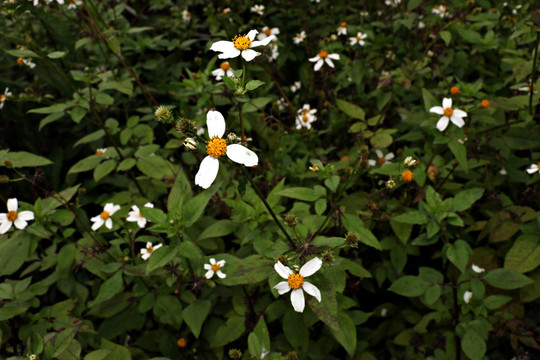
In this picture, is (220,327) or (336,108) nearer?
(220,327)

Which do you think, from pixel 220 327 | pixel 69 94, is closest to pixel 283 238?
pixel 220 327

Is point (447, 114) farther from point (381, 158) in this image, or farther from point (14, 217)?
Answer: point (14, 217)

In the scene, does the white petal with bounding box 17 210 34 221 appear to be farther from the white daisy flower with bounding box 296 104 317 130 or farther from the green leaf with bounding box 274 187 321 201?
the white daisy flower with bounding box 296 104 317 130

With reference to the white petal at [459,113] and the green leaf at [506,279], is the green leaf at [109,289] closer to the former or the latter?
the green leaf at [506,279]

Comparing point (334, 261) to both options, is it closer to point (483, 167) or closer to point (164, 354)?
point (164, 354)

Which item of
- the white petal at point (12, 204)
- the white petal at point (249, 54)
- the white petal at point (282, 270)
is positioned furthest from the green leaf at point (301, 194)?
the white petal at point (12, 204)

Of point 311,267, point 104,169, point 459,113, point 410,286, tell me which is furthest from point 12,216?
point 459,113
